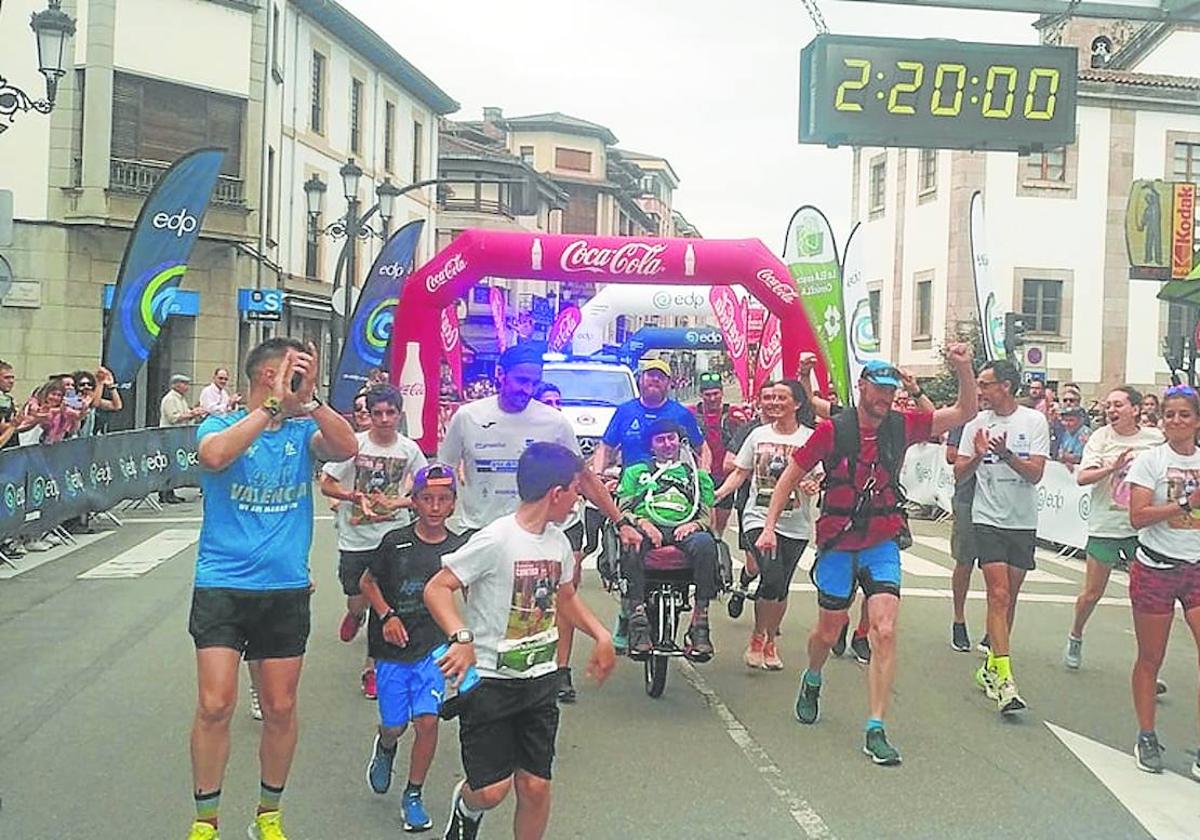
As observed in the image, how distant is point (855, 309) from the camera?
1770 centimetres

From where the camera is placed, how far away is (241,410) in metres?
5.21

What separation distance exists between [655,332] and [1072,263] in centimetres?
1282

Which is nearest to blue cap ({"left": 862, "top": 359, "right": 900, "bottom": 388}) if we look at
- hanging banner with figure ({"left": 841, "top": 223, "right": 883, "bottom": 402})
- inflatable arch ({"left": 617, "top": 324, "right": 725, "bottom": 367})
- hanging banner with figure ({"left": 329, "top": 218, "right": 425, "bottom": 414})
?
hanging banner with figure ({"left": 841, "top": 223, "right": 883, "bottom": 402})

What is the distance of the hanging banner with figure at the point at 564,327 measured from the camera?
26766 millimetres

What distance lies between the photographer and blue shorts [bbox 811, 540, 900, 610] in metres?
6.88

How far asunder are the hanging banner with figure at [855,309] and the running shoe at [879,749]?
33.2 feet

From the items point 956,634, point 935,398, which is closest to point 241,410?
point 956,634

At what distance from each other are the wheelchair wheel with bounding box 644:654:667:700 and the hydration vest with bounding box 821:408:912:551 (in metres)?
1.32

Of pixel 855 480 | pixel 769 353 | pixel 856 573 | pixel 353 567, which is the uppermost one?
pixel 769 353

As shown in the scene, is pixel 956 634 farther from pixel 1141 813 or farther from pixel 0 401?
pixel 0 401

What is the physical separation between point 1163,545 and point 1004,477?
5.31 feet

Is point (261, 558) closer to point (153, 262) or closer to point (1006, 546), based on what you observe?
point (1006, 546)

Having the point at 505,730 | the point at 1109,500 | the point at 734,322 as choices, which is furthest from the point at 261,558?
the point at 734,322

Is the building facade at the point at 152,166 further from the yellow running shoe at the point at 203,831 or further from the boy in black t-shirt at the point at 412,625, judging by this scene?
the yellow running shoe at the point at 203,831
